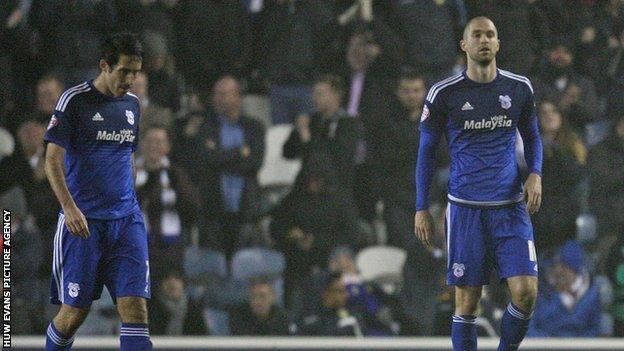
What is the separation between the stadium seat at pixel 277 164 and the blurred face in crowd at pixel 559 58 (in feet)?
6.66

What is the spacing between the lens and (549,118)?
8164 mm

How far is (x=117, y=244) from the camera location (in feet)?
15.7

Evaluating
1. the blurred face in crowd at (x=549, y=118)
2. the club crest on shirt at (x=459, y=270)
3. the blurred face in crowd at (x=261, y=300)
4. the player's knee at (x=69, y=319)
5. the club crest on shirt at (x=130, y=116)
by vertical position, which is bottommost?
the blurred face in crowd at (x=261, y=300)

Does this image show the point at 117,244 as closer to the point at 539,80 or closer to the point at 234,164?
the point at 234,164

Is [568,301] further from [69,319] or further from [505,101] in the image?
[69,319]

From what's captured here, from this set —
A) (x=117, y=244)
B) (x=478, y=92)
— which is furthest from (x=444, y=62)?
(x=117, y=244)

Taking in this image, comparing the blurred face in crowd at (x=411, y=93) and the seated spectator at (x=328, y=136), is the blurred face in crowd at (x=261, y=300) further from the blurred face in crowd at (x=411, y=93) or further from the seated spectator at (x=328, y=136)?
the blurred face in crowd at (x=411, y=93)

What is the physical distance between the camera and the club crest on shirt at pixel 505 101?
5137mm

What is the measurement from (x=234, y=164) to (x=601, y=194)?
8.91 feet

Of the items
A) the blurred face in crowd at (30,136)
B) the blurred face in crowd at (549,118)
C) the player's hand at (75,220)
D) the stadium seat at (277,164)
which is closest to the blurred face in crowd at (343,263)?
the stadium seat at (277,164)

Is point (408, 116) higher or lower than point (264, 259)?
higher

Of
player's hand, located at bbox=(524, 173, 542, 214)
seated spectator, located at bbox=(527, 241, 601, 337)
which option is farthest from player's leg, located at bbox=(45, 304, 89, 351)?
seated spectator, located at bbox=(527, 241, 601, 337)

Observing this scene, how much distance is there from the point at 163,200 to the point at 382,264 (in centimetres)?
165

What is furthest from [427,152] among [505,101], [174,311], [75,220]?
[174,311]
